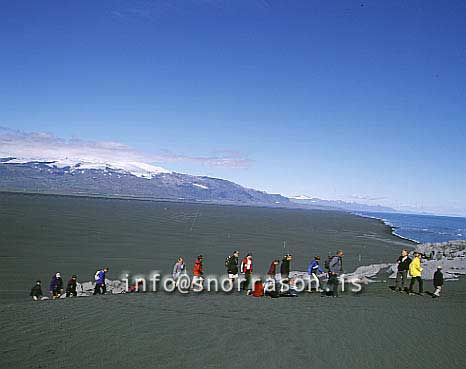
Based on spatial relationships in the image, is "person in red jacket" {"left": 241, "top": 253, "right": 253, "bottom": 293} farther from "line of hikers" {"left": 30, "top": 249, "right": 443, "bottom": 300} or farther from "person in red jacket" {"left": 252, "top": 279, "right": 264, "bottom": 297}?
"person in red jacket" {"left": 252, "top": 279, "right": 264, "bottom": 297}

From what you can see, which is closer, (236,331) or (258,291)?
(236,331)

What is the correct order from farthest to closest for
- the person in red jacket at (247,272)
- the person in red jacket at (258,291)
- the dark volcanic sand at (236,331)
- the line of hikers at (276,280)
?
the person in red jacket at (247,272), the line of hikers at (276,280), the person in red jacket at (258,291), the dark volcanic sand at (236,331)

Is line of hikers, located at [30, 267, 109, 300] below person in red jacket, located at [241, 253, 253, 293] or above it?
below

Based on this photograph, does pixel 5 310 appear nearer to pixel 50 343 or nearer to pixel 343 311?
pixel 50 343

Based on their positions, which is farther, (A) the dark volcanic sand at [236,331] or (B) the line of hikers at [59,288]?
(B) the line of hikers at [59,288]

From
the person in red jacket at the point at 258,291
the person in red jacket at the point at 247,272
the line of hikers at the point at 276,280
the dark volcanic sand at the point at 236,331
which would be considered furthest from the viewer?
the person in red jacket at the point at 247,272

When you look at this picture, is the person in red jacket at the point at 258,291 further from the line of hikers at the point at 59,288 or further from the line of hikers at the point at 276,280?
the line of hikers at the point at 59,288

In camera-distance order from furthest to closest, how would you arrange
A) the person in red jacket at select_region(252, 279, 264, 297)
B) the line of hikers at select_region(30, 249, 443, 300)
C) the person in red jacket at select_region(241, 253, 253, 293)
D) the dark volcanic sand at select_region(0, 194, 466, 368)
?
the person in red jacket at select_region(241, 253, 253, 293) → the line of hikers at select_region(30, 249, 443, 300) → the person in red jacket at select_region(252, 279, 264, 297) → the dark volcanic sand at select_region(0, 194, 466, 368)

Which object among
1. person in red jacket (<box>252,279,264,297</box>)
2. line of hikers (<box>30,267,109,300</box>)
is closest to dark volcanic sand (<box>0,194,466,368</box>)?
person in red jacket (<box>252,279,264,297</box>)

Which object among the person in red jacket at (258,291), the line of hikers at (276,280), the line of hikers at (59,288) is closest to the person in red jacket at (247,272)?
the line of hikers at (276,280)

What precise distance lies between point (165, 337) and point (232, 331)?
1.67 metres

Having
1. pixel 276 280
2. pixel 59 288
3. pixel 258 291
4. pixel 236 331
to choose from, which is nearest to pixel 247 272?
pixel 276 280

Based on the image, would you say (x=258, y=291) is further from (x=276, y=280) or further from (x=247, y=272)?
(x=247, y=272)

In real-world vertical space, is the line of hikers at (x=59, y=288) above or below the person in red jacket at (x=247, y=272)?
below
